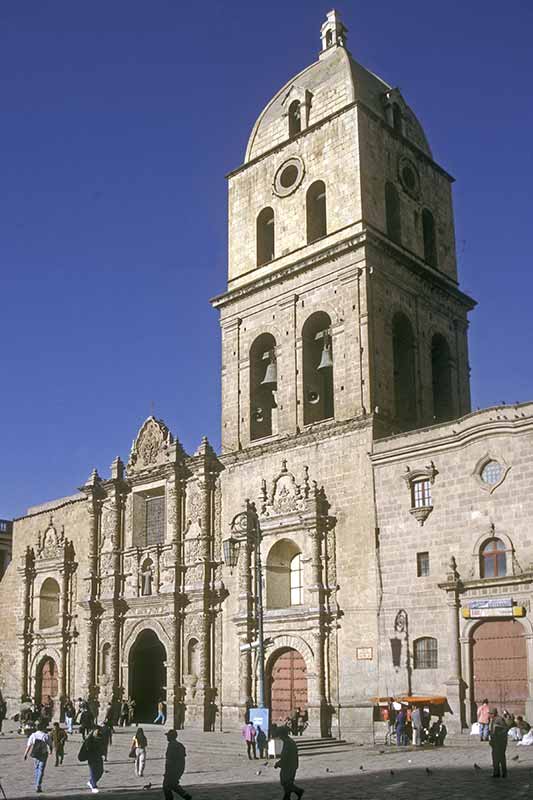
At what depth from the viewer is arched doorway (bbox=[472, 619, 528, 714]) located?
2656cm

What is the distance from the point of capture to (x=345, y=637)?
30.6 meters

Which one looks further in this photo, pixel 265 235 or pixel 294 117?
pixel 265 235

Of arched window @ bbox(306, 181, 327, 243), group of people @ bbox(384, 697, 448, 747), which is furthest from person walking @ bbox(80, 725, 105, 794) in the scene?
arched window @ bbox(306, 181, 327, 243)

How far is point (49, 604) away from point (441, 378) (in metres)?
20.2

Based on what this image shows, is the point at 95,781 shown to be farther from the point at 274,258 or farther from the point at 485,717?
the point at 274,258

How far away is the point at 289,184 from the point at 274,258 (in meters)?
3.12

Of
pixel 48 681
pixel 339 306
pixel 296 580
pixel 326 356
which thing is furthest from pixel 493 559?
pixel 48 681

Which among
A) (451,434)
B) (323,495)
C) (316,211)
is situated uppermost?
(316,211)

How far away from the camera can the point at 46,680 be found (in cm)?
4259


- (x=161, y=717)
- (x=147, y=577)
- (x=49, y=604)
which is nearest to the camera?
(x=161, y=717)

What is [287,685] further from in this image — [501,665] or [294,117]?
[294,117]

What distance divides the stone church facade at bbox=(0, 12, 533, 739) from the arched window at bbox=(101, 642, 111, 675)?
0.31ft

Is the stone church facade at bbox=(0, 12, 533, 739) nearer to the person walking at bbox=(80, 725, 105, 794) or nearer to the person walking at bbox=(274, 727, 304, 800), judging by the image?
the person walking at bbox=(274, 727, 304, 800)

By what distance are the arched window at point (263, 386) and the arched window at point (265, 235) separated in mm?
3555
